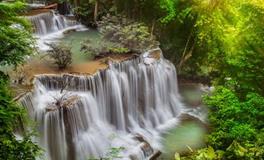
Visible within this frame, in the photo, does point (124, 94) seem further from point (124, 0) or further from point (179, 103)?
point (124, 0)

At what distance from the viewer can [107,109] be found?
56.0 feet

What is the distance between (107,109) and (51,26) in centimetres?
751

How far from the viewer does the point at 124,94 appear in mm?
17891

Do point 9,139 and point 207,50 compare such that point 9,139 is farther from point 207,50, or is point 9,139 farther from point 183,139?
point 207,50

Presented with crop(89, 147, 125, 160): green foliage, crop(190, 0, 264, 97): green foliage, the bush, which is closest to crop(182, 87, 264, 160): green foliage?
crop(190, 0, 264, 97): green foliage

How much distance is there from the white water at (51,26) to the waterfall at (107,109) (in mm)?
5102

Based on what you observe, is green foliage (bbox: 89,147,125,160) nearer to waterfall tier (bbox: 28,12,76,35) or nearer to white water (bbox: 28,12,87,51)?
white water (bbox: 28,12,87,51)

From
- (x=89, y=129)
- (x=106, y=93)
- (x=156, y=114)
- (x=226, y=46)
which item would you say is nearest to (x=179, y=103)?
(x=156, y=114)

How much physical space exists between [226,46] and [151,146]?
608cm

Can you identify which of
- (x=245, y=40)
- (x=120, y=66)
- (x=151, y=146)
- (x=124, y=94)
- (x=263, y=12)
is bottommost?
(x=151, y=146)

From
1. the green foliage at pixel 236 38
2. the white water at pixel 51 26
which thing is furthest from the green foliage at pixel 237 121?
the white water at pixel 51 26

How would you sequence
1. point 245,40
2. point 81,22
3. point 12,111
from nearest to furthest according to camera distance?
point 12,111
point 245,40
point 81,22

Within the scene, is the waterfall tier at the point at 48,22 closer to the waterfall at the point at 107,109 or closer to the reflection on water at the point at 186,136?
the waterfall at the point at 107,109

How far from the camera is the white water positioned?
2142 centimetres
